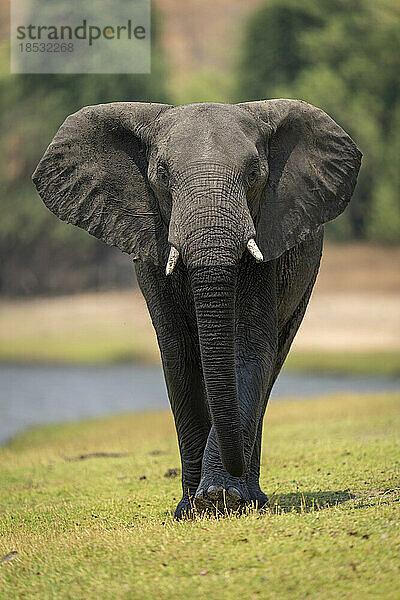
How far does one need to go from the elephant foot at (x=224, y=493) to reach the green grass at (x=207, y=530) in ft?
0.46

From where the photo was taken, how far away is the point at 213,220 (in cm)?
Result: 763

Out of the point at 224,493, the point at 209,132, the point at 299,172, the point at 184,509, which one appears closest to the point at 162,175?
the point at 209,132

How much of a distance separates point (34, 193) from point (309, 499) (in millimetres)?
53890

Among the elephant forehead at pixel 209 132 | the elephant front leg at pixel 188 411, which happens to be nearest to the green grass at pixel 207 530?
the elephant front leg at pixel 188 411

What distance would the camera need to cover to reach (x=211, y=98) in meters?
65.9

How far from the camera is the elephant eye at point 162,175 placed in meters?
8.34

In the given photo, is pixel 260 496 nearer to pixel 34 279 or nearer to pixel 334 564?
pixel 334 564

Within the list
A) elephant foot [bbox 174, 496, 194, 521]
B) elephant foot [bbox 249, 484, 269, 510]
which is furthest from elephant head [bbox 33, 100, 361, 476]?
elephant foot [bbox 249, 484, 269, 510]

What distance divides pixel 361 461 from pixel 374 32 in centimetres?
5459

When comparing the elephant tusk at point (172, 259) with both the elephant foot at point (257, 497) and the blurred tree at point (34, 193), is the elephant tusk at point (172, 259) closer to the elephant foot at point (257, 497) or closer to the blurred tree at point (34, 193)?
the elephant foot at point (257, 497)

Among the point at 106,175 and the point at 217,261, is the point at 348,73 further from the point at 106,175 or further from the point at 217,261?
the point at 217,261

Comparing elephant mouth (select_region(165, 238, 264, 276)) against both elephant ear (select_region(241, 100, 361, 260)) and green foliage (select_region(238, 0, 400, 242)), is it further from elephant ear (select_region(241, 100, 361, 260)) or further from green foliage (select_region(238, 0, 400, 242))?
green foliage (select_region(238, 0, 400, 242))

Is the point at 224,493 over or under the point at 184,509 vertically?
over

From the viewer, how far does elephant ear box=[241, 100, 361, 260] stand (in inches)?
350
